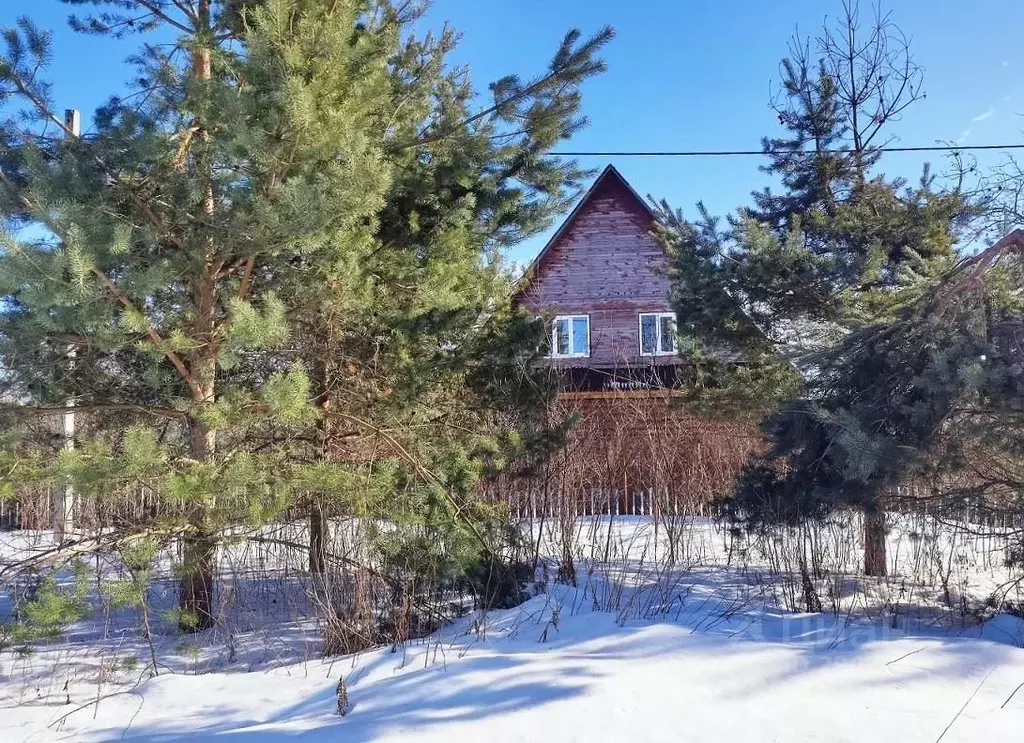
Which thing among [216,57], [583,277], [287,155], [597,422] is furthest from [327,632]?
[583,277]

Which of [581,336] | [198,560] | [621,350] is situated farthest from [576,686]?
[581,336]

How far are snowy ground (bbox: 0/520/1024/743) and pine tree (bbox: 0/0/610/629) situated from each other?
0.86 m

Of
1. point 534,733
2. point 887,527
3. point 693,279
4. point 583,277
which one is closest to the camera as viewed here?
point 534,733

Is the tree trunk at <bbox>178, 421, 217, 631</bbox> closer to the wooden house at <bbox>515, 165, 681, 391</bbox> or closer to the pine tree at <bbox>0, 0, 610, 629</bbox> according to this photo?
the pine tree at <bbox>0, 0, 610, 629</bbox>

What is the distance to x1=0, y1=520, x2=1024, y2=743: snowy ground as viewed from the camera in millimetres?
3461

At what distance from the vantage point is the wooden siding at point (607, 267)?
16141 millimetres

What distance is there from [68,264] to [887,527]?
21.3ft

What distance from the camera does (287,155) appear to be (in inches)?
182

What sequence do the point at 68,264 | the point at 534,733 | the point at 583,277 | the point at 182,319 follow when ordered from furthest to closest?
the point at 583,277 → the point at 182,319 → the point at 68,264 → the point at 534,733

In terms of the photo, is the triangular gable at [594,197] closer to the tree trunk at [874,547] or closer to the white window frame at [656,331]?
the white window frame at [656,331]

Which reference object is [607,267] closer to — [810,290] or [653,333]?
[653,333]

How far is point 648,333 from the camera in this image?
16016mm

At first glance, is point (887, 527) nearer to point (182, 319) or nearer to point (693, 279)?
point (693, 279)

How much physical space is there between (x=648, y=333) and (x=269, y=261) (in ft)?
37.7
